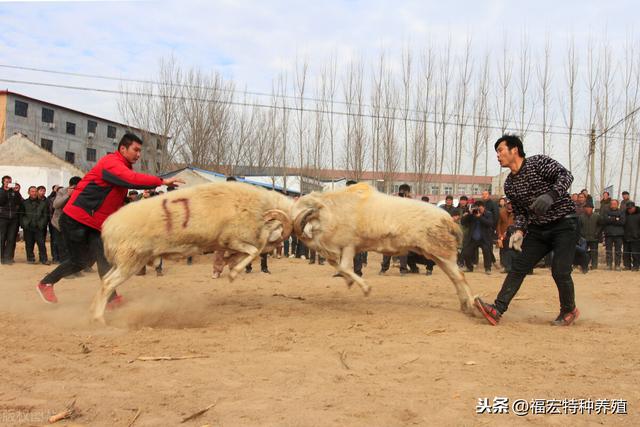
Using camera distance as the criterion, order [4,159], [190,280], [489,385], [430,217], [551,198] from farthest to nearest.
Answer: [4,159] → [190,280] → [430,217] → [551,198] → [489,385]

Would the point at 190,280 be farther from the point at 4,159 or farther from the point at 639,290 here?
the point at 4,159

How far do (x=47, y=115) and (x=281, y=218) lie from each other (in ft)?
148

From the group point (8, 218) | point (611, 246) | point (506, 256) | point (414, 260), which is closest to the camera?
point (414, 260)

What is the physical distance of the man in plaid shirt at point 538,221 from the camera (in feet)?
19.4

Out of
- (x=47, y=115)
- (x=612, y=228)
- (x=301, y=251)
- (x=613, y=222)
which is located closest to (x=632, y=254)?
(x=612, y=228)

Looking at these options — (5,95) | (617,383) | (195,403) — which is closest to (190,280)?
(195,403)

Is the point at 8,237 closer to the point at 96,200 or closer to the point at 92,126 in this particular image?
the point at 96,200

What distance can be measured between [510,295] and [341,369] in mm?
2984

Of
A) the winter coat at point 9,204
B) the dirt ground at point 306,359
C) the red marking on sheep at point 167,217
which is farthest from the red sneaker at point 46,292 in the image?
the winter coat at point 9,204

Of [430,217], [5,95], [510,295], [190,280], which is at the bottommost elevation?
[190,280]

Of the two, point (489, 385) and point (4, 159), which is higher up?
point (4, 159)

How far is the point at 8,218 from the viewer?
13.2m

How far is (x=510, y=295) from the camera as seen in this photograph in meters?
6.28

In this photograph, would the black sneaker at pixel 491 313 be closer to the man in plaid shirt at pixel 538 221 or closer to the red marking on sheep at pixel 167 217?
the man in plaid shirt at pixel 538 221
